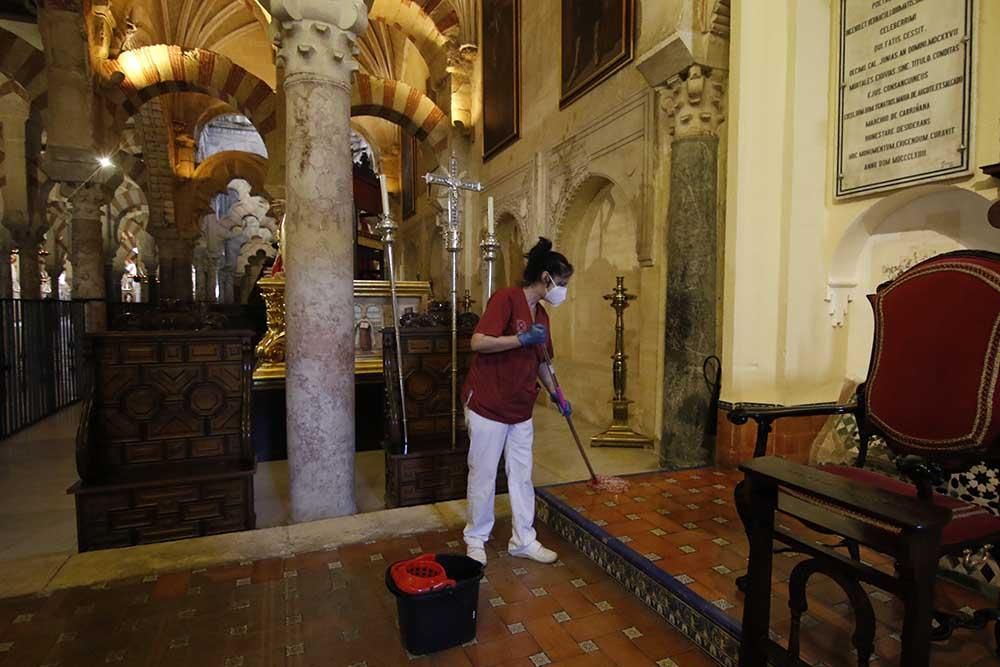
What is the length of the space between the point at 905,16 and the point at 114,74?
9945 millimetres

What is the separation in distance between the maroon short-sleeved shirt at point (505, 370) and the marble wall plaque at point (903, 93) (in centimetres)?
253

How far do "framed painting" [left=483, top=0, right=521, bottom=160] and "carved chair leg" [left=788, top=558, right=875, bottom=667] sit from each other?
8.04 meters

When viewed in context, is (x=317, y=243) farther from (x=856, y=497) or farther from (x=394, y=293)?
(x=856, y=497)

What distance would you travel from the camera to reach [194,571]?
2.77 meters

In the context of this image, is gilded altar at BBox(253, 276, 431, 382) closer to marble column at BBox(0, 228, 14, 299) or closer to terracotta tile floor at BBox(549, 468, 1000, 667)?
terracotta tile floor at BBox(549, 468, 1000, 667)

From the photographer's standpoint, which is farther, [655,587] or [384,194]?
[384,194]

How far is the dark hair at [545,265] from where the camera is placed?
279 cm

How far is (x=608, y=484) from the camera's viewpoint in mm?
3713

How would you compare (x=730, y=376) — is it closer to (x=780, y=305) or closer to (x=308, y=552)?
(x=780, y=305)

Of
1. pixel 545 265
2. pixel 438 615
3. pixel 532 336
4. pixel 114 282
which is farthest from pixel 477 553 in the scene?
pixel 114 282

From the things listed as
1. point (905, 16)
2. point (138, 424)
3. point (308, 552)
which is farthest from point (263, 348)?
point (905, 16)

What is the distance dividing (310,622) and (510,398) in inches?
53.0

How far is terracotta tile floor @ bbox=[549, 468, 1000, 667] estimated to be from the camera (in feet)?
6.62

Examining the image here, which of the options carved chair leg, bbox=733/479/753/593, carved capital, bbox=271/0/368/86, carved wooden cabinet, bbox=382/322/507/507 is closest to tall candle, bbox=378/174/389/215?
carved capital, bbox=271/0/368/86
